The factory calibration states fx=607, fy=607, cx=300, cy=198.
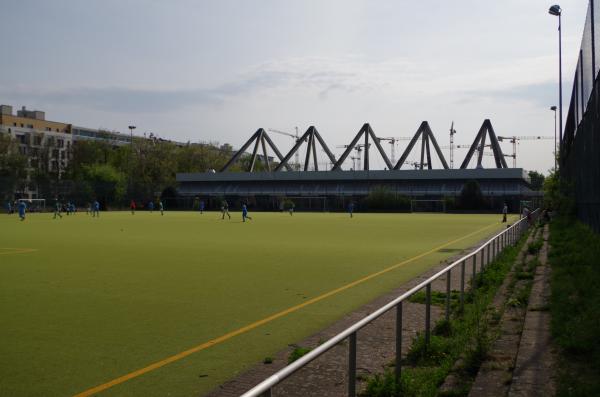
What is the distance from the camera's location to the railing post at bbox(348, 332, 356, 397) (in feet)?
14.4

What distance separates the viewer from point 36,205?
257 ft

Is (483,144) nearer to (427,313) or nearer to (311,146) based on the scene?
(311,146)

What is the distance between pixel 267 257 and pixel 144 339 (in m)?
11.2

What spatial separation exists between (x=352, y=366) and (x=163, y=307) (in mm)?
6530

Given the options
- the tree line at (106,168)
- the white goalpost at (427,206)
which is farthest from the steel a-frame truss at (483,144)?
the tree line at (106,168)

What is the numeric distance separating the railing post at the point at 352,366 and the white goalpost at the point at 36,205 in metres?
79.6

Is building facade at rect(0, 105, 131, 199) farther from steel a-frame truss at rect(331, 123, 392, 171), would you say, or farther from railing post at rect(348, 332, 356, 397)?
railing post at rect(348, 332, 356, 397)

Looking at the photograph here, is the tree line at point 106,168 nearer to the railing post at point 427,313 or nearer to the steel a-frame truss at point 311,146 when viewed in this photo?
the steel a-frame truss at point 311,146

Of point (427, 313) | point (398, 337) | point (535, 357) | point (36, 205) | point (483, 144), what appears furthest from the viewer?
point (483, 144)

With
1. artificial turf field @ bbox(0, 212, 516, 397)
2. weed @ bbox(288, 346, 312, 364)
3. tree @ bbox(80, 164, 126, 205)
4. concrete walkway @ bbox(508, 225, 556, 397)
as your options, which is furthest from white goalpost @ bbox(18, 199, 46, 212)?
weed @ bbox(288, 346, 312, 364)

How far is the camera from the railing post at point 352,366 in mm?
4383

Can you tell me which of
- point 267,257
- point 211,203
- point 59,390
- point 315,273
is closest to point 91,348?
point 59,390

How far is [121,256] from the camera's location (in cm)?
1934

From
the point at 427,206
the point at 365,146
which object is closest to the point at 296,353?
the point at 427,206
